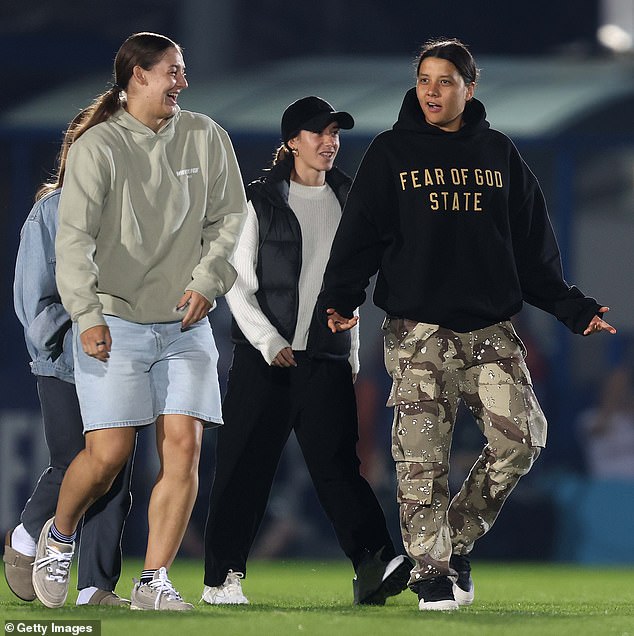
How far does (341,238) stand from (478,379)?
0.72m

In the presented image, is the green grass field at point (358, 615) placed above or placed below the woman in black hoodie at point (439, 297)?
below

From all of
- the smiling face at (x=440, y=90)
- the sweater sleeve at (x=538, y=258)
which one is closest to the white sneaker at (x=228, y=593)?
the sweater sleeve at (x=538, y=258)

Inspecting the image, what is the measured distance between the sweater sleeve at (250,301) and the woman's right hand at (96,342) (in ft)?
2.63

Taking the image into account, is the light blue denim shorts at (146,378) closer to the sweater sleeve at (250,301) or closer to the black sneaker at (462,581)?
the sweater sleeve at (250,301)

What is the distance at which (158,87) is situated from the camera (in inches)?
268

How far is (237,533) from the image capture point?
7.44 m

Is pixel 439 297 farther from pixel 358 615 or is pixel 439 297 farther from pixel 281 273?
pixel 358 615

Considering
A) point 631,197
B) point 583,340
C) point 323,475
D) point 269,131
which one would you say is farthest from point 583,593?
point 631,197

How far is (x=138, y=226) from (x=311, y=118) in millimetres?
1120

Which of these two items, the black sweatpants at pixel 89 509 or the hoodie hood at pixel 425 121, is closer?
the hoodie hood at pixel 425 121

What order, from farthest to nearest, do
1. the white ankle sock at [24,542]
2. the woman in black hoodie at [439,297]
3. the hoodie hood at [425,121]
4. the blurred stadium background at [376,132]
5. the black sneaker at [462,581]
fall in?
the blurred stadium background at [376,132]
the white ankle sock at [24,542]
the black sneaker at [462,581]
the hoodie hood at [425,121]
the woman in black hoodie at [439,297]

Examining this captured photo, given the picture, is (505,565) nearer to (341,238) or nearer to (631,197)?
(341,238)

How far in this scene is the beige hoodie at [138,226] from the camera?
664 centimetres

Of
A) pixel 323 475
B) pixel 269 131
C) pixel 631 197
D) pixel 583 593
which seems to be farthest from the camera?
pixel 631 197
